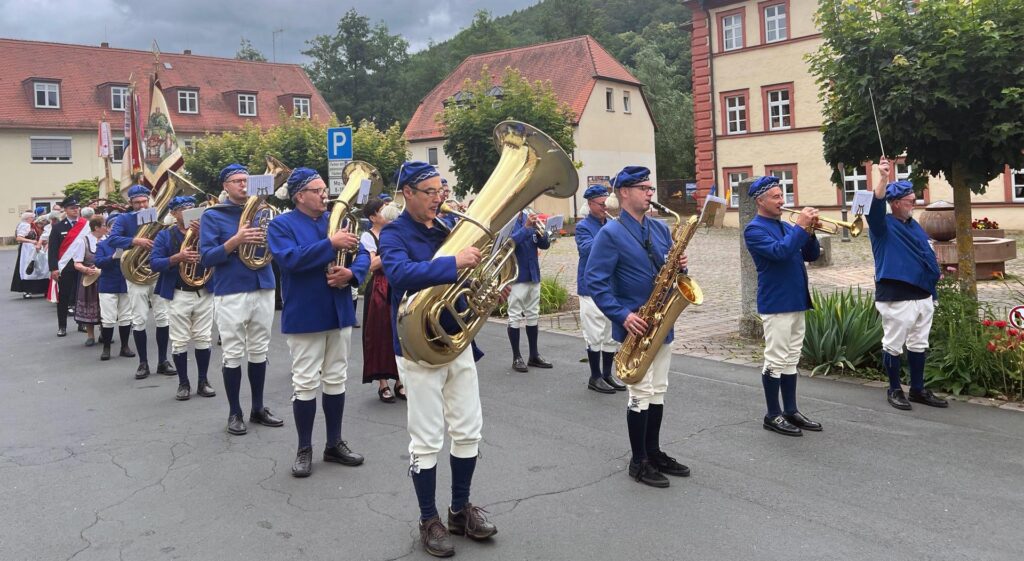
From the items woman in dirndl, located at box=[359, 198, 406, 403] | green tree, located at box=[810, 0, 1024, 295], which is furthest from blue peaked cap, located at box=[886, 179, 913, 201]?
woman in dirndl, located at box=[359, 198, 406, 403]

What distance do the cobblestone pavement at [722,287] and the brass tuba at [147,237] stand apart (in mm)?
5274

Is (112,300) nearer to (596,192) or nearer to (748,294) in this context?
(596,192)

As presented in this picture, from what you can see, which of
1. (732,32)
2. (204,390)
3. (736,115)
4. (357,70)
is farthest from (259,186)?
(357,70)

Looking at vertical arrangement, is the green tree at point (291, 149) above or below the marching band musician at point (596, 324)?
above

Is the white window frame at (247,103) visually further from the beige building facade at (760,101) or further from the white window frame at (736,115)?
the white window frame at (736,115)

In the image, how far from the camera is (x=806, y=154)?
32.2 meters

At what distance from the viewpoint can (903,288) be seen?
6711mm

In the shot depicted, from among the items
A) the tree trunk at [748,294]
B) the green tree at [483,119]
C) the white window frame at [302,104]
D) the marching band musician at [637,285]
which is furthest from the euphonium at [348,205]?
the white window frame at [302,104]

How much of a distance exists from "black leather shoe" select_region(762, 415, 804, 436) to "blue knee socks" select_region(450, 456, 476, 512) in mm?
2819

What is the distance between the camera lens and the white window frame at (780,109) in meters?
32.4

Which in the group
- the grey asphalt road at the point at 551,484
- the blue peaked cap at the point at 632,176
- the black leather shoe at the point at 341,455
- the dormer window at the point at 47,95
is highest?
the dormer window at the point at 47,95

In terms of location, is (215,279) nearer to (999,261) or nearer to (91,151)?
(999,261)

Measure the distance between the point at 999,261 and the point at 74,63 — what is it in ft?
163

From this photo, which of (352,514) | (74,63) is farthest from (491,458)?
(74,63)
